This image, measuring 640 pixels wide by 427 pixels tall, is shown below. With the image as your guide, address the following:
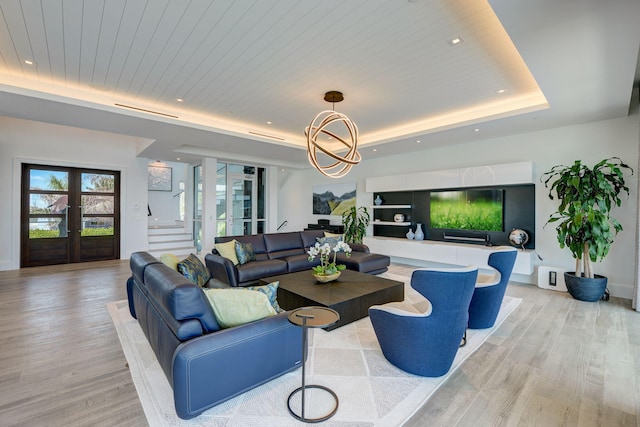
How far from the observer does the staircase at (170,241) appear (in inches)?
329

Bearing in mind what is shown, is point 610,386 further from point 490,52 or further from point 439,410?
point 490,52

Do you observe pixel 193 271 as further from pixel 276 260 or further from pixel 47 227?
pixel 47 227

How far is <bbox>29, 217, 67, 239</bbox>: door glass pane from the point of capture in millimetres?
6656

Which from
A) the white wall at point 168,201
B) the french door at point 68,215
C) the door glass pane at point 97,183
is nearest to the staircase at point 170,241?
the french door at point 68,215

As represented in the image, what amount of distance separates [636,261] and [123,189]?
10480 mm

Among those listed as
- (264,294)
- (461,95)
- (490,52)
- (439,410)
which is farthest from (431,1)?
(439,410)

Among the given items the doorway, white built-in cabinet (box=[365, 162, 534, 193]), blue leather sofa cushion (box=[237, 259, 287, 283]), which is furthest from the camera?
the doorway

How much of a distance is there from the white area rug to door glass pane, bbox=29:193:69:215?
19.7 ft

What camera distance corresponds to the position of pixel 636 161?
4.34 m

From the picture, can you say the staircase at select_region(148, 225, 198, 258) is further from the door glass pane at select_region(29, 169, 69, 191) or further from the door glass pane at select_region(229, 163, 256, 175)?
the door glass pane at select_region(229, 163, 256, 175)

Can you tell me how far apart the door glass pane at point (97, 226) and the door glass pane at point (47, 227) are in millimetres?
386

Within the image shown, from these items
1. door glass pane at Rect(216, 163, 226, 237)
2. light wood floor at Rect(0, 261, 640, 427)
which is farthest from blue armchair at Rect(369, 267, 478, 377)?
door glass pane at Rect(216, 163, 226, 237)

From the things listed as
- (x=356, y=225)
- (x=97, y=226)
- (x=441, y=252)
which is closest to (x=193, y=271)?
(x=441, y=252)

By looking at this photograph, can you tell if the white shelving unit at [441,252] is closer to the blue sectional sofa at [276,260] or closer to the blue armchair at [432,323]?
the blue sectional sofa at [276,260]
